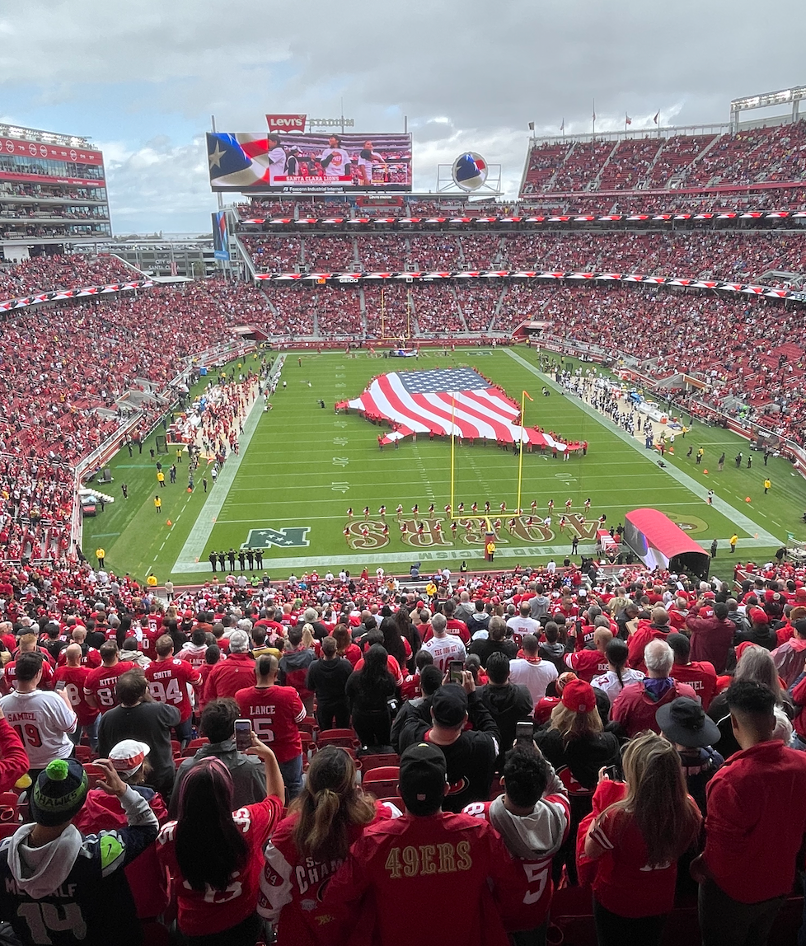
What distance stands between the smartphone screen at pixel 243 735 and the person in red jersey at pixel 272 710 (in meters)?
1.08

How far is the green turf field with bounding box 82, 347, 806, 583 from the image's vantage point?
2247cm

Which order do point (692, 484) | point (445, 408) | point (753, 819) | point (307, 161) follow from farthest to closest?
point (307, 161) → point (445, 408) → point (692, 484) → point (753, 819)

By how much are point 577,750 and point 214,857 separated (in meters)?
2.15

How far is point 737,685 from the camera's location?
3.44 m

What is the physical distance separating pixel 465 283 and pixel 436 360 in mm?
18629

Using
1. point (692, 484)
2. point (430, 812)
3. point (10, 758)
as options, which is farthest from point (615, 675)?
point (692, 484)

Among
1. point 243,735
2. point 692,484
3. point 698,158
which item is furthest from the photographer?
point 698,158

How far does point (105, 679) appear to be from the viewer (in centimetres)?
612

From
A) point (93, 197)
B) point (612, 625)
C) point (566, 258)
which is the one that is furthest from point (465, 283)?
point (612, 625)

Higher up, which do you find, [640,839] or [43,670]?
[640,839]

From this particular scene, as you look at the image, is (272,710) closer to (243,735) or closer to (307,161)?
(243,735)

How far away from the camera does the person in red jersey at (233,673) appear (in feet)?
18.8

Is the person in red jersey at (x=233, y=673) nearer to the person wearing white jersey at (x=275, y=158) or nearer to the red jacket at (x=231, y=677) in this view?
the red jacket at (x=231, y=677)

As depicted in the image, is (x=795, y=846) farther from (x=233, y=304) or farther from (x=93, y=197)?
(x=93, y=197)
